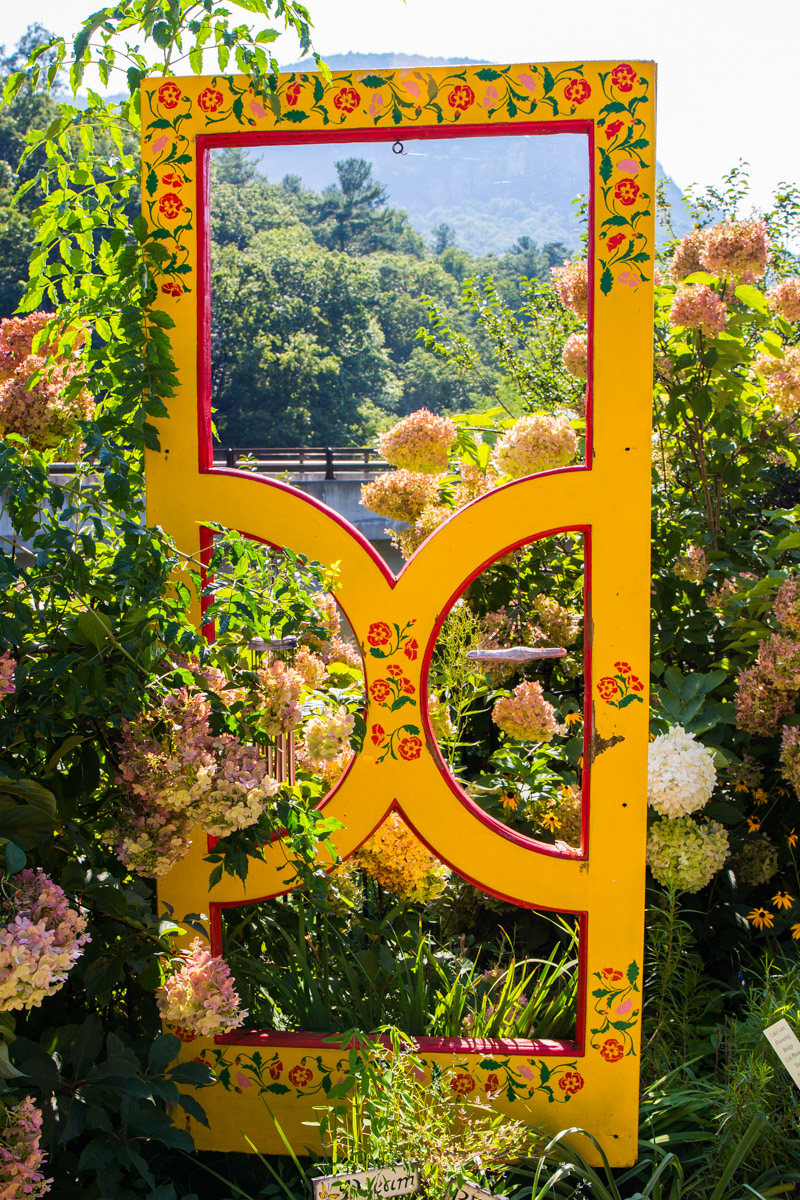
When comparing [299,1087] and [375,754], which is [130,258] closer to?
[375,754]

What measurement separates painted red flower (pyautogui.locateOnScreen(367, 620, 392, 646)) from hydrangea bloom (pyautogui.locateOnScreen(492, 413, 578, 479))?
729 millimetres

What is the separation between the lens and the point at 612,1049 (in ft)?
5.83

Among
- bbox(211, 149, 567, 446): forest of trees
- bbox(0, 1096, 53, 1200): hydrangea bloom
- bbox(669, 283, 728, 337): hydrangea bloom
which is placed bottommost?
bbox(0, 1096, 53, 1200): hydrangea bloom

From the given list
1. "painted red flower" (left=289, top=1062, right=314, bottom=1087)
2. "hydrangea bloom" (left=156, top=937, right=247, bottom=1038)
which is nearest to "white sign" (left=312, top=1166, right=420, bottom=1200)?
"hydrangea bloom" (left=156, top=937, right=247, bottom=1038)

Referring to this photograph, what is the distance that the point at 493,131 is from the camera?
1686mm

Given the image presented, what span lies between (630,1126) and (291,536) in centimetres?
139

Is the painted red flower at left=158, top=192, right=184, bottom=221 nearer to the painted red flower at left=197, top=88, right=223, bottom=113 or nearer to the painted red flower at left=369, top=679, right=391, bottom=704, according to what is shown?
the painted red flower at left=197, top=88, right=223, bottom=113

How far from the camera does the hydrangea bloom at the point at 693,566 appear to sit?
9.20 feet

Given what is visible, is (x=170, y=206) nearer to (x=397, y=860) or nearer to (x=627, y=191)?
(x=627, y=191)

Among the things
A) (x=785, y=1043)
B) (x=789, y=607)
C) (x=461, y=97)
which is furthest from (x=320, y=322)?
(x=785, y=1043)

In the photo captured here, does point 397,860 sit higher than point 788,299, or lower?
lower

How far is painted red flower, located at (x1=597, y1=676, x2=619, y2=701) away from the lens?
174 cm

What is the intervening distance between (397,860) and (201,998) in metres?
0.77

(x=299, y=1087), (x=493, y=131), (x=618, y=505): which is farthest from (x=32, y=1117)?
(x=493, y=131)
